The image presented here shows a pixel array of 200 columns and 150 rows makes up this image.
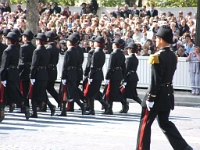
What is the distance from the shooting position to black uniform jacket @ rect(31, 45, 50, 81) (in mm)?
15312

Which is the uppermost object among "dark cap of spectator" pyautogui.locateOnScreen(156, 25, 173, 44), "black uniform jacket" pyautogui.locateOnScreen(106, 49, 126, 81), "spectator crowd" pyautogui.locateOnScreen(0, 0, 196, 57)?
"dark cap of spectator" pyautogui.locateOnScreen(156, 25, 173, 44)

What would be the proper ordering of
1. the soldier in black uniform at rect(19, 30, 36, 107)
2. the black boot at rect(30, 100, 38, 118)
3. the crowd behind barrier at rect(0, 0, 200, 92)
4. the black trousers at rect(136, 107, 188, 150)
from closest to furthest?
the black trousers at rect(136, 107, 188, 150)
the black boot at rect(30, 100, 38, 118)
the soldier in black uniform at rect(19, 30, 36, 107)
the crowd behind barrier at rect(0, 0, 200, 92)

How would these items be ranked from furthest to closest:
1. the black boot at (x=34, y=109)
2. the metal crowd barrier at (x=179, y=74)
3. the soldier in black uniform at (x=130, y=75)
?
the metal crowd barrier at (x=179, y=74)
the soldier in black uniform at (x=130, y=75)
the black boot at (x=34, y=109)

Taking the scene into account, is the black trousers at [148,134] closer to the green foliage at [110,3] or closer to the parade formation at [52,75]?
the parade formation at [52,75]

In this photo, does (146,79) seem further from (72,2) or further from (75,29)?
(72,2)

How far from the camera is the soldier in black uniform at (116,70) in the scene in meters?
16.9

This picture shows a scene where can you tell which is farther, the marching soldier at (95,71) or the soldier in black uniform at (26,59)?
the marching soldier at (95,71)

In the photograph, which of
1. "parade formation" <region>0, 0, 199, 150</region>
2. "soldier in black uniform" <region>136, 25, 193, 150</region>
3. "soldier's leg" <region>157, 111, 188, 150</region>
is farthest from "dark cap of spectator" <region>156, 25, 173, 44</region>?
"parade formation" <region>0, 0, 199, 150</region>

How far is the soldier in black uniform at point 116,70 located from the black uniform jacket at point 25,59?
6.74 ft

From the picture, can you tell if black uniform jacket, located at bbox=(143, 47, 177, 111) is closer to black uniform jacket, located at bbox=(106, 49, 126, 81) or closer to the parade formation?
the parade formation

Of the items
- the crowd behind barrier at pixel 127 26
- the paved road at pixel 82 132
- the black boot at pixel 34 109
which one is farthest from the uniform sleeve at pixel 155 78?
the crowd behind barrier at pixel 127 26

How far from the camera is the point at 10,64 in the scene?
14.7 meters

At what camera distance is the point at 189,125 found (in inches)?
576

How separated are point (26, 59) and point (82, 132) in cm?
370
